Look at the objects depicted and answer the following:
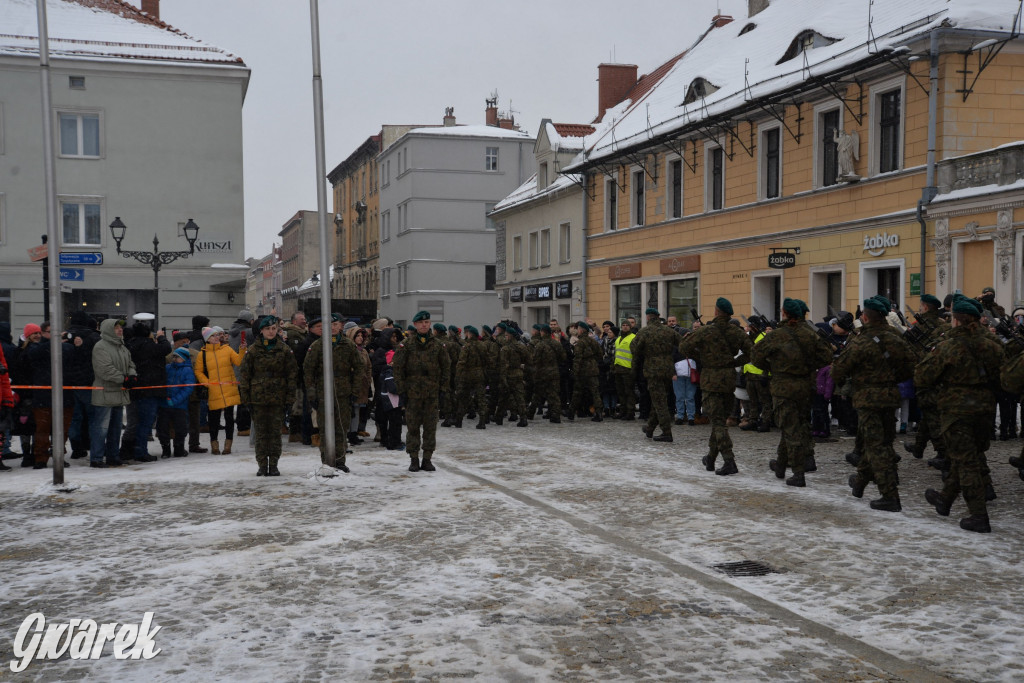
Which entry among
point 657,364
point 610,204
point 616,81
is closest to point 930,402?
point 657,364

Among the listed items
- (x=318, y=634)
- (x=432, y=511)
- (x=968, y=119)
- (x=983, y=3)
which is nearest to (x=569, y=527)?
(x=432, y=511)

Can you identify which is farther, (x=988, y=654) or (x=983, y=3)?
(x=983, y=3)

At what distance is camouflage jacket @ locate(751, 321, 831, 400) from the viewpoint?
10.1 metres

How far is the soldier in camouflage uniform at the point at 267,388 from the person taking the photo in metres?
11.3

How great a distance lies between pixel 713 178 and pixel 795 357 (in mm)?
19290

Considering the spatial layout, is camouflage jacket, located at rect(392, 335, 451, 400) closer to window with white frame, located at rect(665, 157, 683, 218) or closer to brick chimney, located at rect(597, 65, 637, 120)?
window with white frame, located at rect(665, 157, 683, 218)

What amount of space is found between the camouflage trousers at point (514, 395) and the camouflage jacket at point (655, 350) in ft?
9.83

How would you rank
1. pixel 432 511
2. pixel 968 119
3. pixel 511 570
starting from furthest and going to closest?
pixel 968 119, pixel 432 511, pixel 511 570

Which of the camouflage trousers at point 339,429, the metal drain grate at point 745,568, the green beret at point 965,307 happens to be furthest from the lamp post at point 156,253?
the green beret at point 965,307

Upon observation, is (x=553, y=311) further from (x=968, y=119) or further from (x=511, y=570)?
(x=511, y=570)

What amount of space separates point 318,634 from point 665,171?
2682 centimetres

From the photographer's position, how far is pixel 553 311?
3994 cm

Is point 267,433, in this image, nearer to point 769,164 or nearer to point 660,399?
point 660,399

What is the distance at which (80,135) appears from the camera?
3209 centimetres
